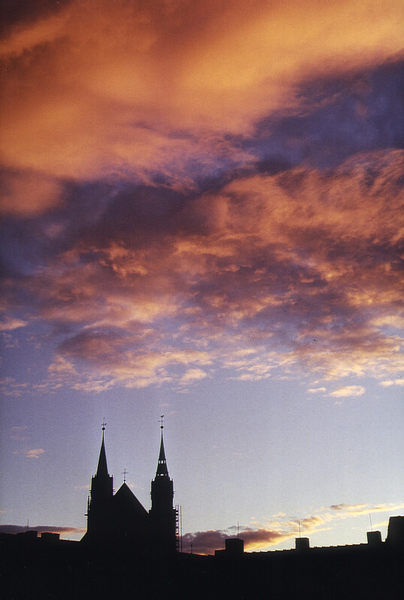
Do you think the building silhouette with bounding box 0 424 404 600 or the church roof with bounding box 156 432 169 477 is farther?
the church roof with bounding box 156 432 169 477

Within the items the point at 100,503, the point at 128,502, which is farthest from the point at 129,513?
the point at 100,503

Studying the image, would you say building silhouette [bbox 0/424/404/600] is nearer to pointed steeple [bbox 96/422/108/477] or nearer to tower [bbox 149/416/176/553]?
tower [bbox 149/416/176/553]

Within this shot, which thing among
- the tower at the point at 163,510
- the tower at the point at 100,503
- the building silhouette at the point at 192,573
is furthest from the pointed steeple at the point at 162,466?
the building silhouette at the point at 192,573

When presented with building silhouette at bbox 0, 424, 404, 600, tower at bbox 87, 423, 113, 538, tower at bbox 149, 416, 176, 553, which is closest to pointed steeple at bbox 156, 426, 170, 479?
tower at bbox 149, 416, 176, 553

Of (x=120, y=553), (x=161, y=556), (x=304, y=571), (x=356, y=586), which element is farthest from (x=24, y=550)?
(x=356, y=586)

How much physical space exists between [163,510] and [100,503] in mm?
9098

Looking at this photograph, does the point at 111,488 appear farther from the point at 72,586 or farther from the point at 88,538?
the point at 72,586

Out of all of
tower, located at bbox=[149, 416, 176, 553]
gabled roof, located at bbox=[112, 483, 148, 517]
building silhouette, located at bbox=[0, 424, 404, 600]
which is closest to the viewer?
building silhouette, located at bbox=[0, 424, 404, 600]

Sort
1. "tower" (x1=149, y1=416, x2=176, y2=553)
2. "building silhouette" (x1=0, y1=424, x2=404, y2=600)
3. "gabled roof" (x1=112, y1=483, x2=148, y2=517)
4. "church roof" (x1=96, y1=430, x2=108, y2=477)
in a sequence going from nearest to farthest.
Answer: "building silhouette" (x1=0, y1=424, x2=404, y2=600) < "tower" (x1=149, y1=416, x2=176, y2=553) < "gabled roof" (x1=112, y1=483, x2=148, y2=517) < "church roof" (x1=96, y1=430, x2=108, y2=477)

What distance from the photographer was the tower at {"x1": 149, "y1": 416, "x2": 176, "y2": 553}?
87.2 meters

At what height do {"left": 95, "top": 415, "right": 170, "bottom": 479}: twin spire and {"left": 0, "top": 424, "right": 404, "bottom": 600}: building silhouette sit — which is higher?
{"left": 95, "top": 415, "right": 170, "bottom": 479}: twin spire

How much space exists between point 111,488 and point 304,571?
61469mm

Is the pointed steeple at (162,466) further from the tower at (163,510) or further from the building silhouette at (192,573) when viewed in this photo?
the building silhouette at (192,573)

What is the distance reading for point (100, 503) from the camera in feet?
301
